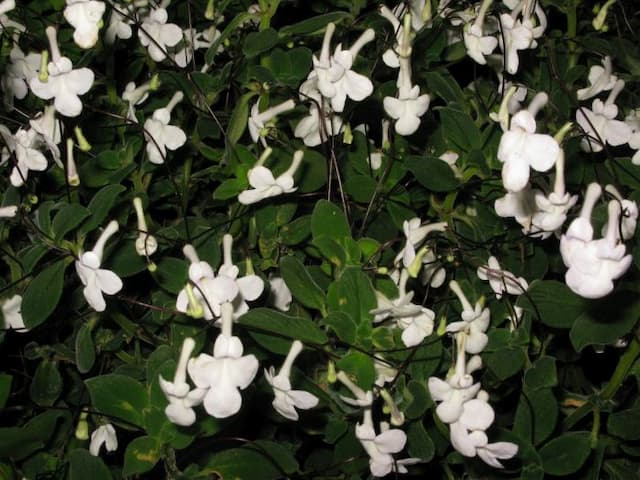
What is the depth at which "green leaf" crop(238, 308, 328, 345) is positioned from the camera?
0.64m

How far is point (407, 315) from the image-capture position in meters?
0.69

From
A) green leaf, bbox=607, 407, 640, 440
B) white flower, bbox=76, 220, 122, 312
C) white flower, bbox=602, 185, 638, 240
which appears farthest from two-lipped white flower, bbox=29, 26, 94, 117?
green leaf, bbox=607, 407, 640, 440

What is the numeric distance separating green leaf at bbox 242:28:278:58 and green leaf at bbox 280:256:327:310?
225 mm

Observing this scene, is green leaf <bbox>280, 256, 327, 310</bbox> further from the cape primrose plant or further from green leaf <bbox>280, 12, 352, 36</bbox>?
green leaf <bbox>280, 12, 352, 36</bbox>

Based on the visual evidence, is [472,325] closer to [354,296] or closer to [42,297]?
[354,296]

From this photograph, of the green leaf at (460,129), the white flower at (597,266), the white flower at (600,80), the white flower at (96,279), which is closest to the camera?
the white flower at (597,266)

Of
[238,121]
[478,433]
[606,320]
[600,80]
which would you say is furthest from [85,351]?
[600,80]

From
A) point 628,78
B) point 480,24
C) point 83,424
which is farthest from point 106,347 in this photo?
point 628,78

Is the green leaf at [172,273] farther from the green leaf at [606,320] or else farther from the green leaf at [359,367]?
the green leaf at [606,320]

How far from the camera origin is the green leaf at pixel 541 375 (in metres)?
0.72

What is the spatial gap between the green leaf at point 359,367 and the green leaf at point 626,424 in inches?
10.5

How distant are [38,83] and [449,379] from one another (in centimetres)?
44

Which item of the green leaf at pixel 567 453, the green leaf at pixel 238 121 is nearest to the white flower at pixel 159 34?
the green leaf at pixel 238 121

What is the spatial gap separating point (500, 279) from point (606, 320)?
0.10m
